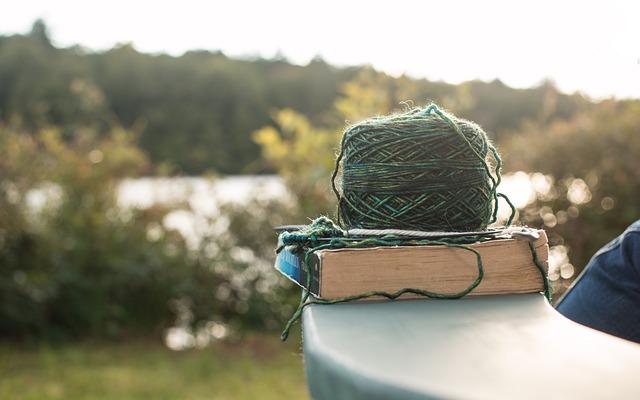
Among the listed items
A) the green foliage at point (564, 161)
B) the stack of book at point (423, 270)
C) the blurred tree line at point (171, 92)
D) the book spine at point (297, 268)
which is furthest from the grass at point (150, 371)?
the blurred tree line at point (171, 92)

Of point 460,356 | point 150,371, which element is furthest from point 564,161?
point 460,356

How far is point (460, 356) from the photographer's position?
561 millimetres

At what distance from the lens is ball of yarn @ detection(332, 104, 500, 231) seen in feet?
3.00

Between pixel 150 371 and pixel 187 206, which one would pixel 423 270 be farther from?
pixel 187 206

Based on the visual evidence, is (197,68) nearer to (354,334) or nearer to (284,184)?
(284,184)

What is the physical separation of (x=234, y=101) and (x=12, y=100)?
15.0 ft

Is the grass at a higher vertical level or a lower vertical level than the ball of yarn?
lower

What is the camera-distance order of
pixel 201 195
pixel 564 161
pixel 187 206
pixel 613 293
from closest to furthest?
1. pixel 613 293
2. pixel 564 161
3. pixel 187 206
4. pixel 201 195

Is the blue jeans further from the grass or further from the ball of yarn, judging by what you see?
the grass

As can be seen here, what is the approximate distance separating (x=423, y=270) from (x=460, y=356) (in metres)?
0.26

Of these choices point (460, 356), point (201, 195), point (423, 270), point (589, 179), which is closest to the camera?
point (460, 356)

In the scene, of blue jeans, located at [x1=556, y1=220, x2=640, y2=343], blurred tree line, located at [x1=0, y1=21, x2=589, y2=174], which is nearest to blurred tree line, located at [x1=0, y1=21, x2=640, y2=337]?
blue jeans, located at [x1=556, y1=220, x2=640, y2=343]

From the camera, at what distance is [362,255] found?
827 millimetres

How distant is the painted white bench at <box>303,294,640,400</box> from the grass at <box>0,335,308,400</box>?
4201 mm
